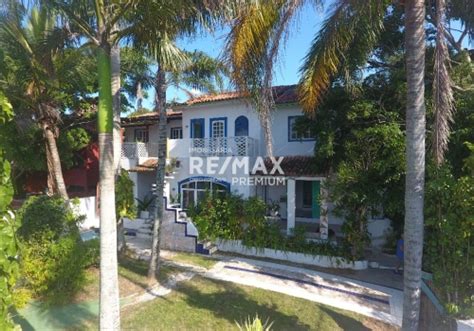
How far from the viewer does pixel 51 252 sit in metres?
8.49

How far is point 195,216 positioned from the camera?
599 inches

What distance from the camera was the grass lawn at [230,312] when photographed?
24.9ft

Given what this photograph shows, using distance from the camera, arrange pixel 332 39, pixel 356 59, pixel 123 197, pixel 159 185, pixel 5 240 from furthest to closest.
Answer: pixel 123 197 → pixel 159 185 → pixel 356 59 → pixel 332 39 → pixel 5 240

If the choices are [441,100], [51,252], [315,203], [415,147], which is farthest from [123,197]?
[315,203]

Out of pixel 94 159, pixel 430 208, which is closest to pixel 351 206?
pixel 430 208

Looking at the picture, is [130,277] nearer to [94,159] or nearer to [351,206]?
[351,206]

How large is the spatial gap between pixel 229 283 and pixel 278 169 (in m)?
6.48

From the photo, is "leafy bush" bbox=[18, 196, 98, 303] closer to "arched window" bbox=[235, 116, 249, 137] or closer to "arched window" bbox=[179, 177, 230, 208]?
"arched window" bbox=[179, 177, 230, 208]

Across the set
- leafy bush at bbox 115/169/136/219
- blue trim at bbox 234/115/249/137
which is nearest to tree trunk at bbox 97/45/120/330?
leafy bush at bbox 115/169/136/219

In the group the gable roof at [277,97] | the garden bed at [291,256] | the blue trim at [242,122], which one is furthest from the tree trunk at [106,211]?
the blue trim at [242,122]

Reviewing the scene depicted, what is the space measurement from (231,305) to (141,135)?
16.7 metres

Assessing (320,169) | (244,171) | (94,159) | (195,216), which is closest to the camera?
(320,169)

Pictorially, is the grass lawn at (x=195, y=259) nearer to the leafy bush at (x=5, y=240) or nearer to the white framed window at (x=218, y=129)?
the white framed window at (x=218, y=129)

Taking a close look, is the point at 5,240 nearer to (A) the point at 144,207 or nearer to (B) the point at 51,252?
(B) the point at 51,252
